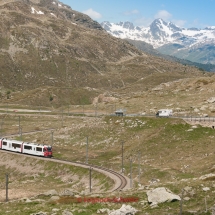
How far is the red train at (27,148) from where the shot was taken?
107062 mm

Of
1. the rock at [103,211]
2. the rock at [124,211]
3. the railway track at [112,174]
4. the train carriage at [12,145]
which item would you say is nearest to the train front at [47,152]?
the railway track at [112,174]

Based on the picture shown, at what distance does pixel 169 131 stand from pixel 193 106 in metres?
38.0

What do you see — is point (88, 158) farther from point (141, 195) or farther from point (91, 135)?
point (141, 195)

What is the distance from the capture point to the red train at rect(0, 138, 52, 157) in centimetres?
10706

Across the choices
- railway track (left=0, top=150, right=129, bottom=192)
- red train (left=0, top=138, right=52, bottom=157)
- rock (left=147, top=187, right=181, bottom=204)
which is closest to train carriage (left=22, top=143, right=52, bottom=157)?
red train (left=0, top=138, right=52, bottom=157)

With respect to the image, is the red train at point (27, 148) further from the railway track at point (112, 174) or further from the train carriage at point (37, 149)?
the railway track at point (112, 174)

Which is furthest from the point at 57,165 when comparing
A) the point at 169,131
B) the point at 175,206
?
the point at 175,206

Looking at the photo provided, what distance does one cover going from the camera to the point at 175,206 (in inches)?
1692

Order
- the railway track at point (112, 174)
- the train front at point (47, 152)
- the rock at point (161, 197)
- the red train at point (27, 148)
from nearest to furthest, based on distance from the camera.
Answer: the rock at point (161, 197), the railway track at point (112, 174), the train front at point (47, 152), the red train at point (27, 148)

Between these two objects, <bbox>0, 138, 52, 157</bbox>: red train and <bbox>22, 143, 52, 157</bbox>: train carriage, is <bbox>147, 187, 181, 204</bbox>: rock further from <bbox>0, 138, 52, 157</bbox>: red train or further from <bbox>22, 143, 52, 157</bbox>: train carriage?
<bbox>0, 138, 52, 157</bbox>: red train

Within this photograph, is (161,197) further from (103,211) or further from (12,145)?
(12,145)

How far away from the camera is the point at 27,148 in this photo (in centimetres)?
11244

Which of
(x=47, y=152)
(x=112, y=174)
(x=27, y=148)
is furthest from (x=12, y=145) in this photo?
(x=112, y=174)

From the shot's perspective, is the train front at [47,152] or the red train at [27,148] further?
the red train at [27,148]
